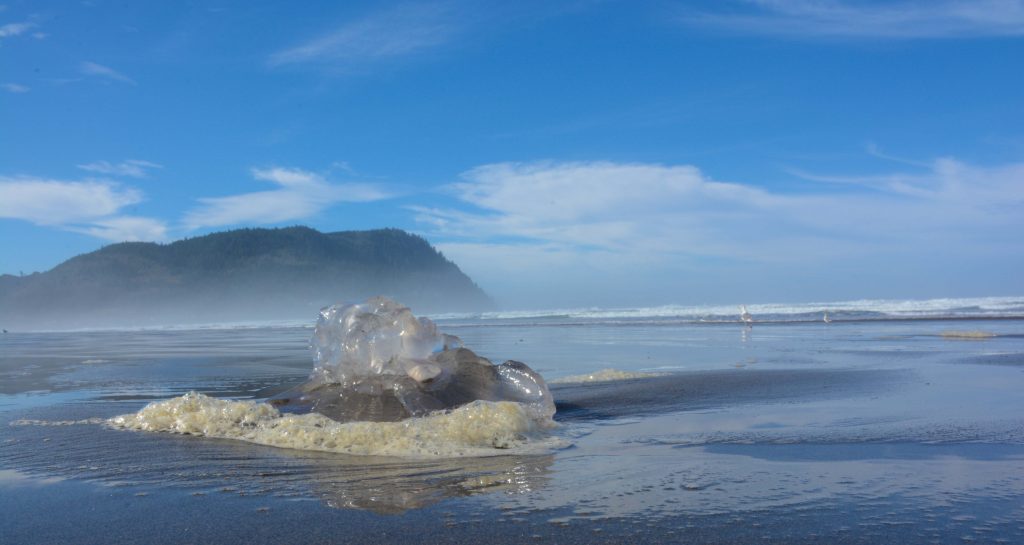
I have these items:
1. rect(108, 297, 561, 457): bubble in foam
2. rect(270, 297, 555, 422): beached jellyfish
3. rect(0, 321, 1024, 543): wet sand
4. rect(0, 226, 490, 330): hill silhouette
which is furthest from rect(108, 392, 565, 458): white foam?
rect(0, 226, 490, 330): hill silhouette

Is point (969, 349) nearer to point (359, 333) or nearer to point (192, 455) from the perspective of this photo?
point (359, 333)

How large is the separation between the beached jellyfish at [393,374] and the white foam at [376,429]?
1.33ft

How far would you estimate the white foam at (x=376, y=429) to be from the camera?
5266 mm

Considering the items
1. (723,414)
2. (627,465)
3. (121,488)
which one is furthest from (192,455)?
(723,414)

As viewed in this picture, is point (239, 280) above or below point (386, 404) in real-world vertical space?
above

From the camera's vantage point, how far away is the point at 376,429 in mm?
5488

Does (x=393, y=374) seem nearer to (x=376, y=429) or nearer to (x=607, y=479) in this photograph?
(x=376, y=429)

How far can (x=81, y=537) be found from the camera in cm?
334

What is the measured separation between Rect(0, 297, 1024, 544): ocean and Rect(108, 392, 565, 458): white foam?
22 millimetres

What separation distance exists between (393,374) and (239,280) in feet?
307

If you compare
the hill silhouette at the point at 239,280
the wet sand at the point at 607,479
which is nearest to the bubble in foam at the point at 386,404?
the wet sand at the point at 607,479

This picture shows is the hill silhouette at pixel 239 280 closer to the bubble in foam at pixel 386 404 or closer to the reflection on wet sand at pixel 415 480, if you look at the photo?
the bubble in foam at pixel 386 404

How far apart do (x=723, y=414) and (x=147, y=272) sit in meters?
98.1

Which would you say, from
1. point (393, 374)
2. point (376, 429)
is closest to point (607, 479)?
point (376, 429)
